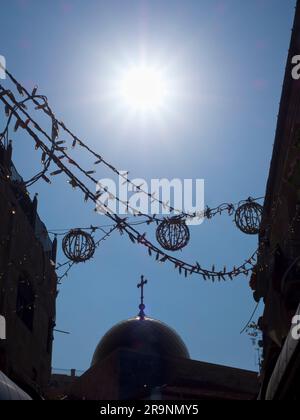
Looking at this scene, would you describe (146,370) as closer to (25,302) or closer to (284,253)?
(25,302)

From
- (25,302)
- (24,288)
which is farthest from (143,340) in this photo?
(24,288)

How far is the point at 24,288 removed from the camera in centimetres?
1852

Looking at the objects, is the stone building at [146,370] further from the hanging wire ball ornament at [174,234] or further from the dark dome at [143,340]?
the hanging wire ball ornament at [174,234]

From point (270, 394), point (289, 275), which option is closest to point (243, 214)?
point (289, 275)

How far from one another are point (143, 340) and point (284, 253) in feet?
53.6

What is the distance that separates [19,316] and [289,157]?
27.1ft

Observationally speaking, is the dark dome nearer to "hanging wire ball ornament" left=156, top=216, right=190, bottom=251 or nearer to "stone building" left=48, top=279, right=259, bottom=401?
"stone building" left=48, top=279, right=259, bottom=401

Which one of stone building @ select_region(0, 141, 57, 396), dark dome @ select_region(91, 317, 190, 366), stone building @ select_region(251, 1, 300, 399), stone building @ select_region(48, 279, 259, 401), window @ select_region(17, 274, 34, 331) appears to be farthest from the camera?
dark dome @ select_region(91, 317, 190, 366)

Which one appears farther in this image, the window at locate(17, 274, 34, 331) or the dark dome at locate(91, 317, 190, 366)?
the dark dome at locate(91, 317, 190, 366)

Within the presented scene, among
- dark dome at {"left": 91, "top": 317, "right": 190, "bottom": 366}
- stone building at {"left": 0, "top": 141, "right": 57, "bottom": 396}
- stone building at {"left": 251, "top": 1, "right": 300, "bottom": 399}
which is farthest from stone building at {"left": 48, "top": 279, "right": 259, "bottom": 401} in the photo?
stone building at {"left": 251, "top": 1, "right": 300, "bottom": 399}

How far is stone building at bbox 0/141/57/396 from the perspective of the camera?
1655 centimetres

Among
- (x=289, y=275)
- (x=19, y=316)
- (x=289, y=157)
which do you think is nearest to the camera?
(x=289, y=275)

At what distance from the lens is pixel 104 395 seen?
28.9 meters
